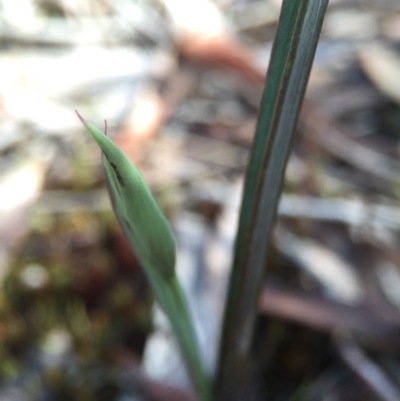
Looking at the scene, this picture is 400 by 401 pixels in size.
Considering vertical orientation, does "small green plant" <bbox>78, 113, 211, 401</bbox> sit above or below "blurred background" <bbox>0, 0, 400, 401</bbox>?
above

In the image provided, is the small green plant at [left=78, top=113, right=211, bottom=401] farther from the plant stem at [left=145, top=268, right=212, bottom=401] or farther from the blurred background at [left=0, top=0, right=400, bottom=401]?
the blurred background at [left=0, top=0, right=400, bottom=401]

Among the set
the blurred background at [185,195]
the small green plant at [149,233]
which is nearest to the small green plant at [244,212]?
the small green plant at [149,233]

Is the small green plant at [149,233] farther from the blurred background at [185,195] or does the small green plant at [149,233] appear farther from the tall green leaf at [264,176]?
the blurred background at [185,195]

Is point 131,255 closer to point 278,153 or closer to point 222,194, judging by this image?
point 222,194

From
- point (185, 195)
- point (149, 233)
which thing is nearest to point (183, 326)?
→ point (149, 233)

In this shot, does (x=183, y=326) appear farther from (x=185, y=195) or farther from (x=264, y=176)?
(x=185, y=195)

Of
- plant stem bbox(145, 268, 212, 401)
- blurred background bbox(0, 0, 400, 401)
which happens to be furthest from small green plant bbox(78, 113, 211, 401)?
blurred background bbox(0, 0, 400, 401)

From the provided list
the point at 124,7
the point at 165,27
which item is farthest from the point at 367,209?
the point at 124,7
